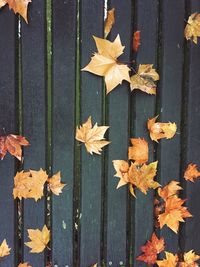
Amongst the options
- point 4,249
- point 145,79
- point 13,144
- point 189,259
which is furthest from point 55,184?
point 189,259

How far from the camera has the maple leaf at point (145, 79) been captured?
2061mm

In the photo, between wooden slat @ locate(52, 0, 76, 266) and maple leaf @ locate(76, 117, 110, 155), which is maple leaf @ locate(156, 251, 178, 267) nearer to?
wooden slat @ locate(52, 0, 76, 266)

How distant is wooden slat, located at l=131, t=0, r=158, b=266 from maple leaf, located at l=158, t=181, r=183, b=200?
0.17 ft

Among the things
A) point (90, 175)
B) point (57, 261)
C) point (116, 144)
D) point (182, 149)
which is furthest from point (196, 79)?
point (57, 261)

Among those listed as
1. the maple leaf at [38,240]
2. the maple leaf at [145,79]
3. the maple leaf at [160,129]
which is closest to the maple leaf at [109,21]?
the maple leaf at [145,79]

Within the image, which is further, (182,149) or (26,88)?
(182,149)

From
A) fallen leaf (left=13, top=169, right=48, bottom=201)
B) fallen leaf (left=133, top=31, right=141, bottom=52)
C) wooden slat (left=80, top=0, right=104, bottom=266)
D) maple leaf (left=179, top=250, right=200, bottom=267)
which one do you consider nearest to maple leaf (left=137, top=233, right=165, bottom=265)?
maple leaf (left=179, top=250, right=200, bottom=267)

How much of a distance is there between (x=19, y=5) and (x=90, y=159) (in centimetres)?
79

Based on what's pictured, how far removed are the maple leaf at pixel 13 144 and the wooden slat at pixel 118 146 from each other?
0.43 meters

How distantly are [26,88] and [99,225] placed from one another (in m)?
0.77

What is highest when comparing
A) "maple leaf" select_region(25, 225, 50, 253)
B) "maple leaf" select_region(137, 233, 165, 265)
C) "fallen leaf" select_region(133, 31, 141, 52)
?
"fallen leaf" select_region(133, 31, 141, 52)

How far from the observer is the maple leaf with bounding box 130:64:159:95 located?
2061mm

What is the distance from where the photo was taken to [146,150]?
2.13 m

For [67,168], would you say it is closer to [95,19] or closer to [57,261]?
[57,261]
